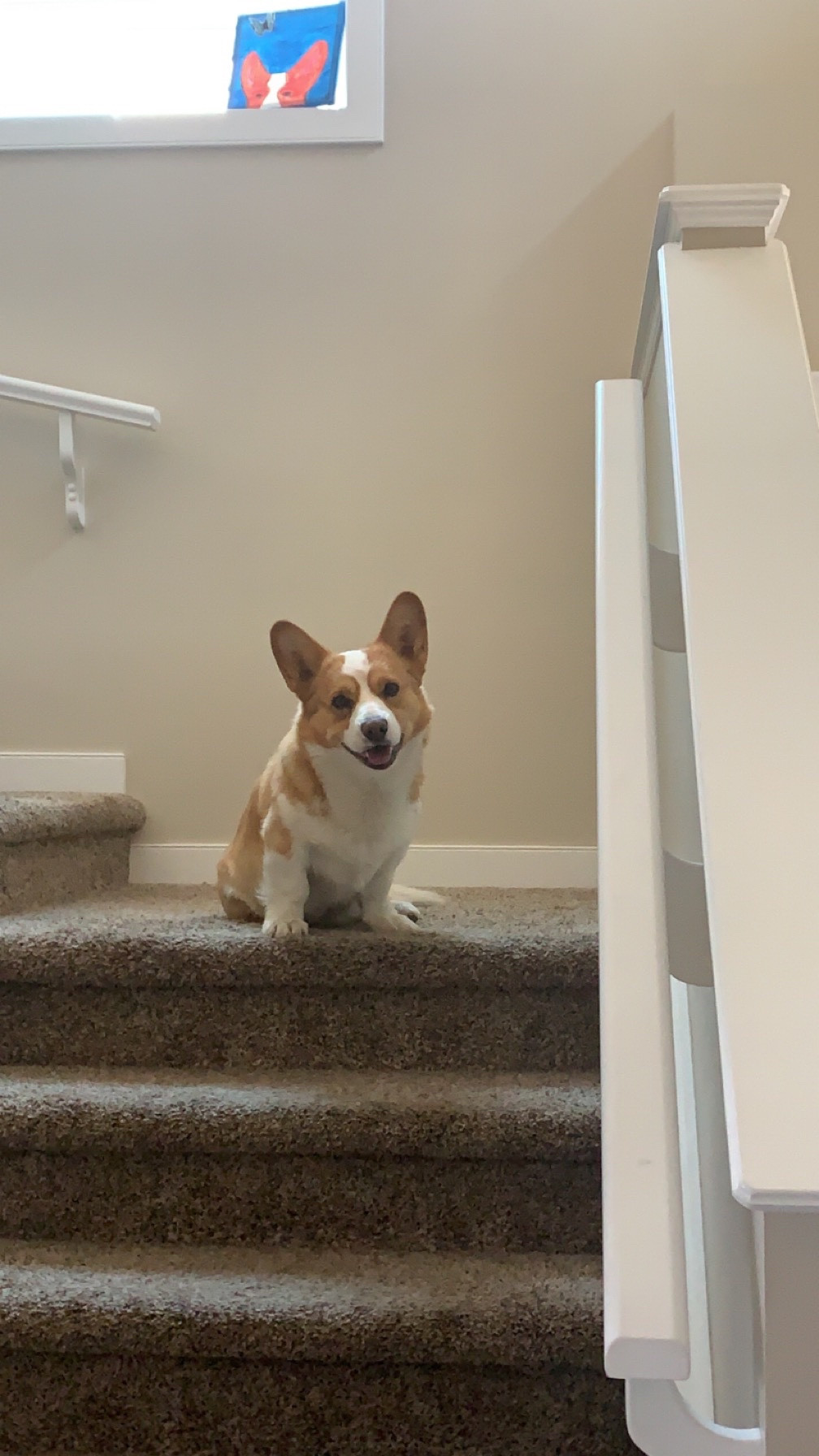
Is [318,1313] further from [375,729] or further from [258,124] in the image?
[258,124]

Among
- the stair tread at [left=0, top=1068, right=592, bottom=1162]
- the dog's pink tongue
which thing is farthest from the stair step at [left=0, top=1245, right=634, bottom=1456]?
the dog's pink tongue

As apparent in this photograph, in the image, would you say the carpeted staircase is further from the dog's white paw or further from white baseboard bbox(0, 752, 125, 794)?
white baseboard bbox(0, 752, 125, 794)

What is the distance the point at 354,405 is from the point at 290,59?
0.76 m

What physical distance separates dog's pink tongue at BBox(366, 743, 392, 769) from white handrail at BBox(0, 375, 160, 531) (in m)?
1.13

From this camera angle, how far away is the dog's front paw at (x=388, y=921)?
1688 millimetres

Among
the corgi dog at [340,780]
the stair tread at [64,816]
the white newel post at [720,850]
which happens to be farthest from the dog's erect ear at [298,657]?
the white newel post at [720,850]

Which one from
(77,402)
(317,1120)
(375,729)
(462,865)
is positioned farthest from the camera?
(462,865)

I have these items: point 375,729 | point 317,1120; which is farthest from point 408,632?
point 317,1120

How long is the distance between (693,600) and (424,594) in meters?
1.69

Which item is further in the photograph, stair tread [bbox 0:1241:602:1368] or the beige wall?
the beige wall

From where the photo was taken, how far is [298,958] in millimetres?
1535

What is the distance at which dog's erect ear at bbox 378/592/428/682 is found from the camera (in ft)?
5.41

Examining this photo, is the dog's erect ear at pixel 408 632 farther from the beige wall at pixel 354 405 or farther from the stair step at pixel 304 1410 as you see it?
the stair step at pixel 304 1410

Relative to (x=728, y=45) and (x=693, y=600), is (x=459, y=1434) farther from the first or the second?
(x=728, y=45)
